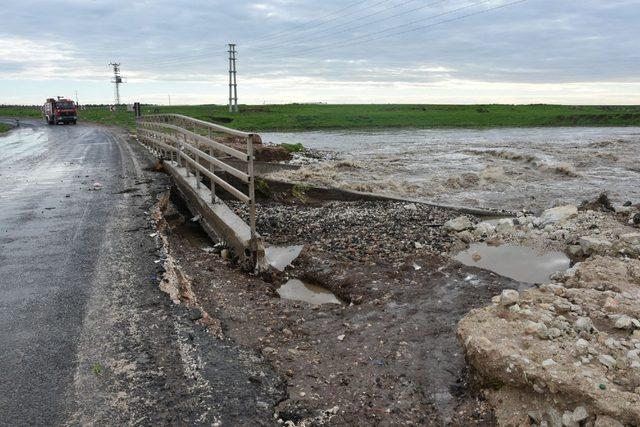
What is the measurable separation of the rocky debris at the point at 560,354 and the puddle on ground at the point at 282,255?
10.2ft

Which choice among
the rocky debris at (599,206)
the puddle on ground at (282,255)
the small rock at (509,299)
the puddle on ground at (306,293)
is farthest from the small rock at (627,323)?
the rocky debris at (599,206)

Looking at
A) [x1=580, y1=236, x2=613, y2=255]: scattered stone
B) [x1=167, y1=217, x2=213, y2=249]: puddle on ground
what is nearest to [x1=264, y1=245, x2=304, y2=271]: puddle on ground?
[x1=167, y1=217, x2=213, y2=249]: puddle on ground

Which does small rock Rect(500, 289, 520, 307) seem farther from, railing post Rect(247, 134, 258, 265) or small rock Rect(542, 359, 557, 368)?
railing post Rect(247, 134, 258, 265)

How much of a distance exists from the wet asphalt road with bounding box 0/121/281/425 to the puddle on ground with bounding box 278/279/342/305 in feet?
4.83

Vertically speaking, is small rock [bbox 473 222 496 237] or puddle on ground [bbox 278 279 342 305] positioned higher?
small rock [bbox 473 222 496 237]

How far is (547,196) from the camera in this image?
13.5 meters

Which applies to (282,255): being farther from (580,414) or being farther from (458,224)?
(580,414)

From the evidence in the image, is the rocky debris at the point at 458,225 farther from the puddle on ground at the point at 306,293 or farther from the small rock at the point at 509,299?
the small rock at the point at 509,299

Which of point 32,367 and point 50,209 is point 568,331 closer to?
point 32,367

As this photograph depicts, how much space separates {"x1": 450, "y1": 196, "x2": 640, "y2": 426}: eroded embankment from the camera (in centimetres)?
299

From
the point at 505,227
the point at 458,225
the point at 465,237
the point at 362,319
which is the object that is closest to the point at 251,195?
the point at 362,319

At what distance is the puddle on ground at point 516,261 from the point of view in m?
6.46

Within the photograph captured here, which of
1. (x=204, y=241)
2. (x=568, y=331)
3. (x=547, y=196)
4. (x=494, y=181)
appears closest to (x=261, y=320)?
(x=568, y=331)

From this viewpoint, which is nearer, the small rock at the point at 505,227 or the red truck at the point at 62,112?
the small rock at the point at 505,227
